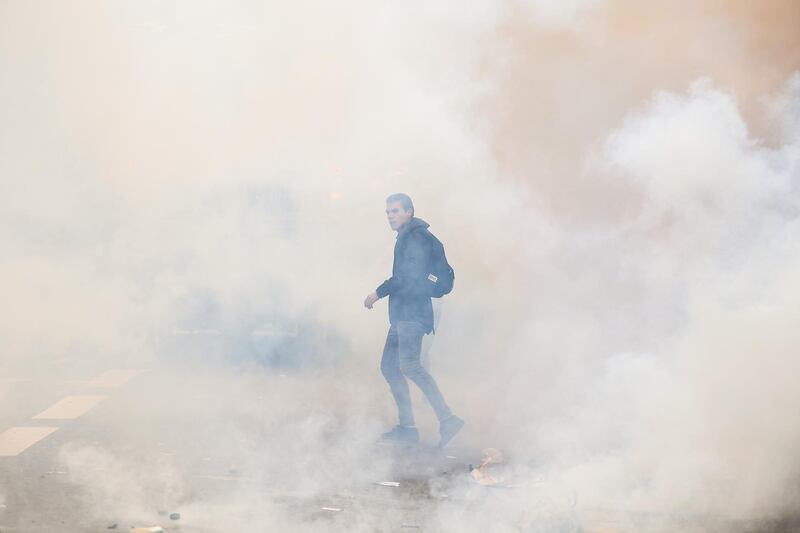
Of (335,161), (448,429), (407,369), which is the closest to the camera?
(448,429)

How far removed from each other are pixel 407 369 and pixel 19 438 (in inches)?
89.4

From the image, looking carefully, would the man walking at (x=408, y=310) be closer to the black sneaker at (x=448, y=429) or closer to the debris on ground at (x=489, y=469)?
the black sneaker at (x=448, y=429)

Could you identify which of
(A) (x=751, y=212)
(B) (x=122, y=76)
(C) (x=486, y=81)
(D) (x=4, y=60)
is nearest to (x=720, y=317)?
(A) (x=751, y=212)

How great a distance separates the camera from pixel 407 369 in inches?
199

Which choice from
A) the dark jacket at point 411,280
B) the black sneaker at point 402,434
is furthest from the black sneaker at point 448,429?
the dark jacket at point 411,280

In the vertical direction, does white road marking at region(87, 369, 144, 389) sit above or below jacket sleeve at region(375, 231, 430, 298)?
above

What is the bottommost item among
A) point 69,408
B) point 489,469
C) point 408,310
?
point 489,469

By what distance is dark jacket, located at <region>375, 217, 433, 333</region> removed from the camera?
5102mm

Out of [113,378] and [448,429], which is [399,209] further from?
[113,378]

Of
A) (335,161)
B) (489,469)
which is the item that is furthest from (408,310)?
(335,161)

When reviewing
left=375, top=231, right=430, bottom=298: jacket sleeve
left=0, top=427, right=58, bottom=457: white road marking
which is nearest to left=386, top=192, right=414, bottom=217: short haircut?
left=375, top=231, right=430, bottom=298: jacket sleeve

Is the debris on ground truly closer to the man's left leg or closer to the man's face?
the man's left leg

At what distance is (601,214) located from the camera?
23.5 ft

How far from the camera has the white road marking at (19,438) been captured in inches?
190
